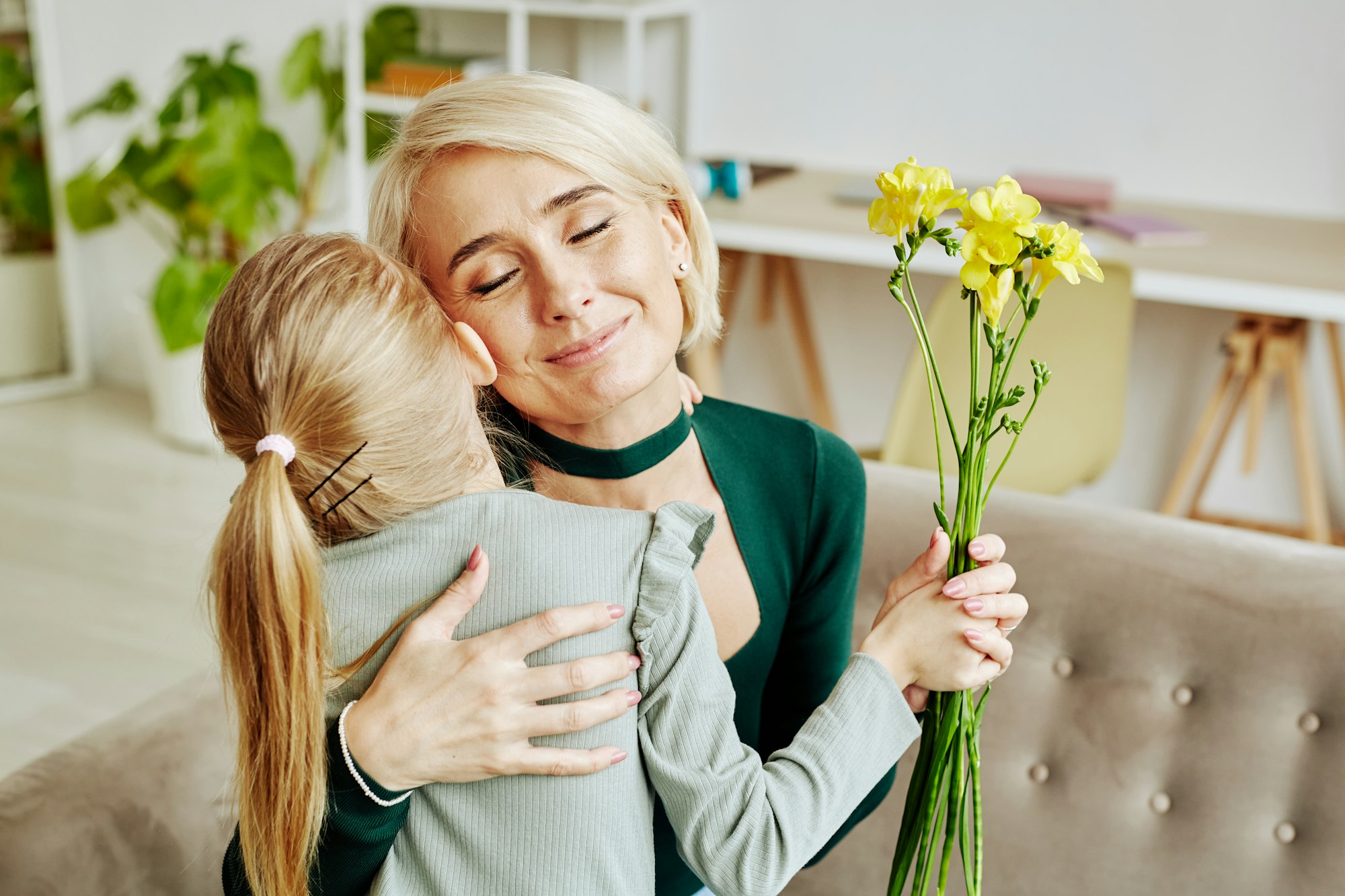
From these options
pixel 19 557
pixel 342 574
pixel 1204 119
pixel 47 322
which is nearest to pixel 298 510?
pixel 342 574

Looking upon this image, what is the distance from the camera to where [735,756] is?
810 millimetres

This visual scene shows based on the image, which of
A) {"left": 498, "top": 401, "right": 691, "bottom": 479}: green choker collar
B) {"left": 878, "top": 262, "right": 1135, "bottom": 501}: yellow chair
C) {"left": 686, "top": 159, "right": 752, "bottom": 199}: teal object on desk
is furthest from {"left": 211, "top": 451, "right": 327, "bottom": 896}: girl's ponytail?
{"left": 686, "top": 159, "right": 752, "bottom": 199}: teal object on desk

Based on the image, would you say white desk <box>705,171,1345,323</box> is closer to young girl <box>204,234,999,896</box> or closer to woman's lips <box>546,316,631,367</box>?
woman's lips <box>546,316,631,367</box>

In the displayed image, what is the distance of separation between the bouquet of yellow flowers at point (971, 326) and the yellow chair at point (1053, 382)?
1.46m

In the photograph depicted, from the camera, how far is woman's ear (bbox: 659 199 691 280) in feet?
3.51

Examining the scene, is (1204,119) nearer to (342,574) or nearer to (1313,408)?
(1313,408)

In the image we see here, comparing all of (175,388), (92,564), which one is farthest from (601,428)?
(175,388)

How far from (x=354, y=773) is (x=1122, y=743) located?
834 millimetres

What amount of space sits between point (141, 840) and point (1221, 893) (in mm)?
1089

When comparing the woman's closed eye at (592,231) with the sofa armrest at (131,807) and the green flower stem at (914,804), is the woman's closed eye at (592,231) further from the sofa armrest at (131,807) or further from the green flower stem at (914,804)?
the sofa armrest at (131,807)

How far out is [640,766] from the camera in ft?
2.78

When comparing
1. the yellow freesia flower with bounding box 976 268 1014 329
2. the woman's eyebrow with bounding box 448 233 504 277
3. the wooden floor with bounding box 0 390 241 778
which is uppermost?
the yellow freesia flower with bounding box 976 268 1014 329

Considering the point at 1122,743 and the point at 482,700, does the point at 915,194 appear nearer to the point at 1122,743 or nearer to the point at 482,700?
the point at 482,700

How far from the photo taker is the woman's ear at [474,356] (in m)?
0.92
